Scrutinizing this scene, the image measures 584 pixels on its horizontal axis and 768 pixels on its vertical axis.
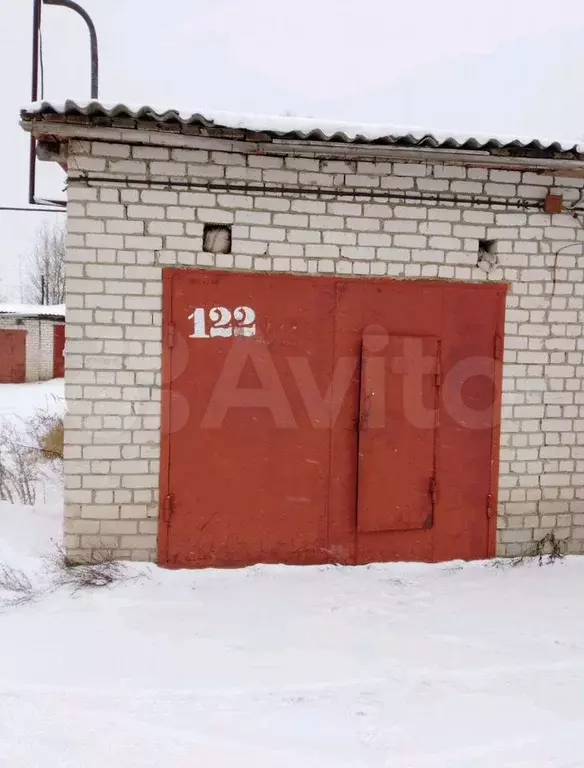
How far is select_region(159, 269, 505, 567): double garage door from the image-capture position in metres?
4.23

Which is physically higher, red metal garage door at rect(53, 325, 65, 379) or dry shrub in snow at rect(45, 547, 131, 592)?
red metal garage door at rect(53, 325, 65, 379)

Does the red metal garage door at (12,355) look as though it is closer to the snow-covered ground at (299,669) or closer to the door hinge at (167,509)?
the snow-covered ground at (299,669)

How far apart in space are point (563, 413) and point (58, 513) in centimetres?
429

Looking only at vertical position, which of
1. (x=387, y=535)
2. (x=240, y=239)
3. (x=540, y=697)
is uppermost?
(x=240, y=239)

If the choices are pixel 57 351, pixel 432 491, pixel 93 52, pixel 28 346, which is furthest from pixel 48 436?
pixel 57 351

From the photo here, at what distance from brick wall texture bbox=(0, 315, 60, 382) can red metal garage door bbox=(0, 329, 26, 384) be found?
0.16 meters

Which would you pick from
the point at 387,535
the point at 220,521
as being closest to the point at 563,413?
the point at 387,535

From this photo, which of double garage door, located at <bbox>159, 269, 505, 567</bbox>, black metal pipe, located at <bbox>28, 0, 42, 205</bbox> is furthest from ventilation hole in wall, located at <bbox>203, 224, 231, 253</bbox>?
black metal pipe, located at <bbox>28, 0, 42, 205</bbox>

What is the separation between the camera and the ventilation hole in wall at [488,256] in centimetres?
452

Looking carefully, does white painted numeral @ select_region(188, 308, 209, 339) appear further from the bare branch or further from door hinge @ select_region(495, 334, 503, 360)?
the bare branch

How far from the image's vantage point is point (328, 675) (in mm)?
3121

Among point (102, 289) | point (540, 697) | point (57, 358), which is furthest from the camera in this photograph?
point (57, 358)

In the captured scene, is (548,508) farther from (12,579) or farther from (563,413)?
(12,579)

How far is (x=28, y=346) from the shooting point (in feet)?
71.3
